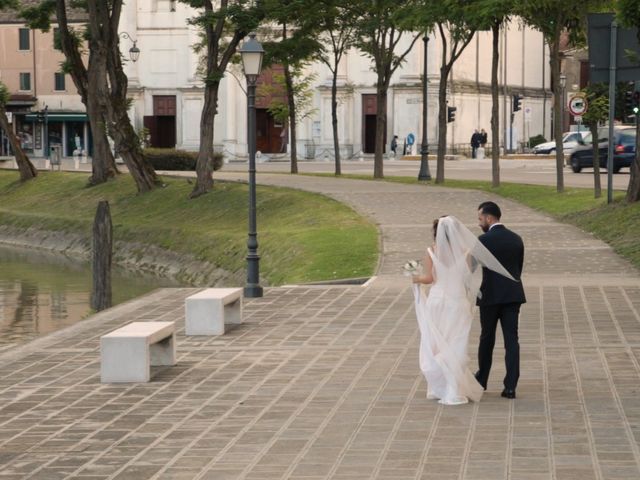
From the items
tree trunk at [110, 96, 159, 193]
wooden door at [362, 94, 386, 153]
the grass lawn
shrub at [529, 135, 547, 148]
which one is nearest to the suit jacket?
the grass lawn

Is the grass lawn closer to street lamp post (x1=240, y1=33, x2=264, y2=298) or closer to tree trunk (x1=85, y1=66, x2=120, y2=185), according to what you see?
street lamp post (x1=240, y1=33, x2=264, y2=298)

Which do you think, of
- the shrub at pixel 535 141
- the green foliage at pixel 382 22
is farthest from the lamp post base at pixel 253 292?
the shrub at pixel 535 141

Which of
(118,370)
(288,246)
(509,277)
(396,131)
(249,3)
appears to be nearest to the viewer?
(509,277)

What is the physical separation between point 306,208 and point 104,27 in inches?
461

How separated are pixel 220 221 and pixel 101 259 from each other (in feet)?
45.2

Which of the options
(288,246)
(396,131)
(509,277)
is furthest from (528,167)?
(509,277)

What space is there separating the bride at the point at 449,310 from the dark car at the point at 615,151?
3941 centimetres

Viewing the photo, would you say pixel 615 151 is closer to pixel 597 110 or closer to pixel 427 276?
pixel 597 110

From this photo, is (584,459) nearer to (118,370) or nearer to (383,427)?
(383,427)

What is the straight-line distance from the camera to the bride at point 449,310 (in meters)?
12.6

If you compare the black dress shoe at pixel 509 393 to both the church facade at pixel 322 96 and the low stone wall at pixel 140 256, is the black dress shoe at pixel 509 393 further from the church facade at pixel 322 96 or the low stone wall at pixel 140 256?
the church facade at pixel 322 96

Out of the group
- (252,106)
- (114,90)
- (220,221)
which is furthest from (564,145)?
(252,106)

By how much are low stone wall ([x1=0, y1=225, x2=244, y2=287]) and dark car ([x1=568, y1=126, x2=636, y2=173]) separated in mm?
18233

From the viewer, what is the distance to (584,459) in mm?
10320
